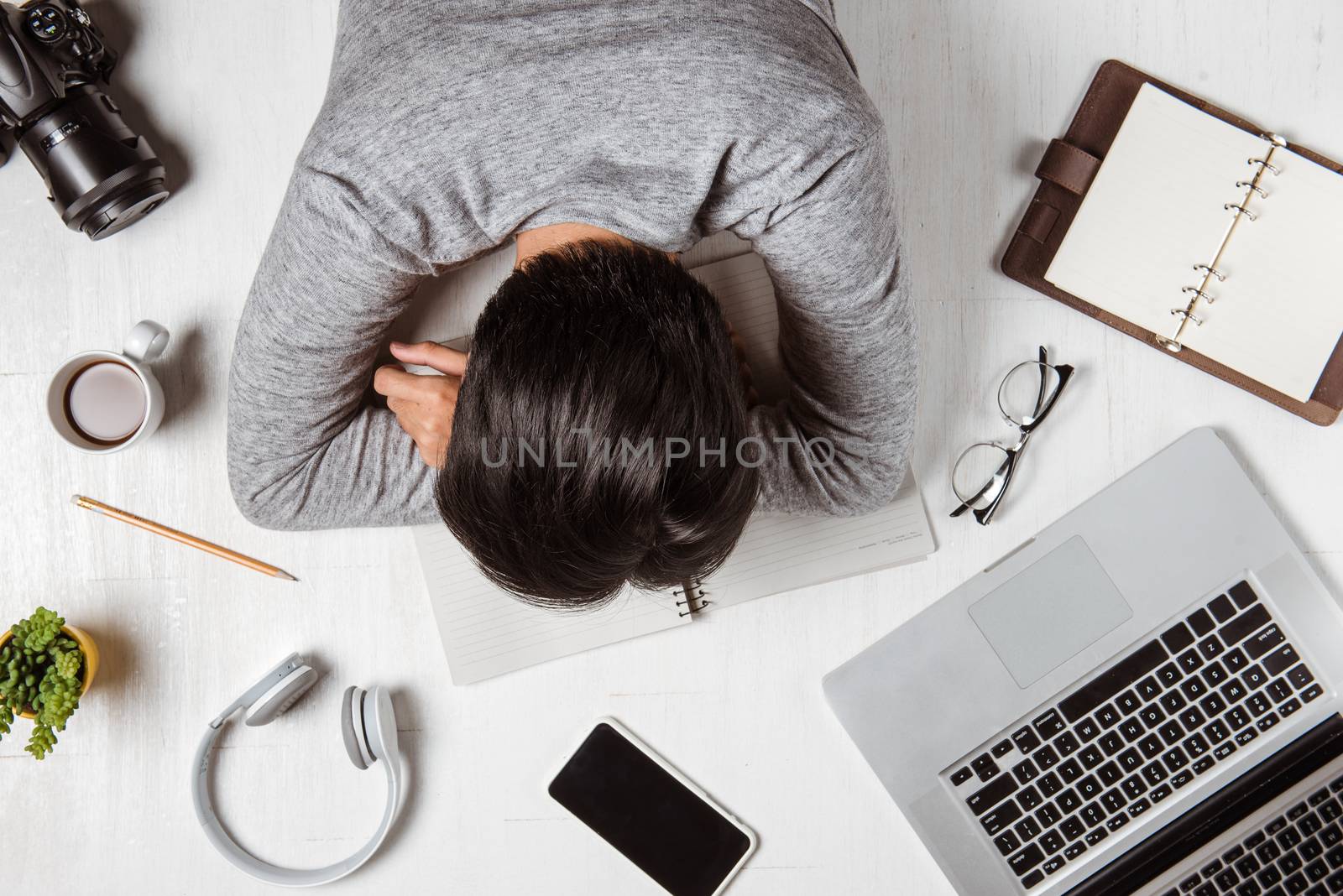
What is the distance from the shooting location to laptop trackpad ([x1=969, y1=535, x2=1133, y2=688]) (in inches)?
30.0

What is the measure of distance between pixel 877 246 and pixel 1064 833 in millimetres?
530

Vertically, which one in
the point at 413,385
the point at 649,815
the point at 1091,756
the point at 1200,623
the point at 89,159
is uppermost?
the point at 89,159

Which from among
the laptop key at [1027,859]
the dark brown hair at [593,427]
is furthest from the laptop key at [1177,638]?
the dark brown hair at [593,427]

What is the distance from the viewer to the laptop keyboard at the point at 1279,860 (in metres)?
0.72

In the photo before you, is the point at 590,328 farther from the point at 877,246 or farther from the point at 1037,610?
the point at 1037,610

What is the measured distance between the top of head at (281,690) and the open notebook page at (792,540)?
0.36 meters

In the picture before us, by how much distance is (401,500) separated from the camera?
2.46 feet

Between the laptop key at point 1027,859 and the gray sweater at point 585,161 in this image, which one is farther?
the laptop key at point 1027,859

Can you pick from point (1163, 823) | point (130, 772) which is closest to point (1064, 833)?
point (1163, 823)

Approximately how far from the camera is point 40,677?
0.74 m

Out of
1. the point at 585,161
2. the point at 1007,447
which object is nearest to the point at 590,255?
the point at 585,161

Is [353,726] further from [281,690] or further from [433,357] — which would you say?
[433,357]

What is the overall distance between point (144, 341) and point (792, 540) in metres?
0.59

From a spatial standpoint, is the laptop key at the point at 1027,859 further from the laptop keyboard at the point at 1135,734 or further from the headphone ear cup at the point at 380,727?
the headphone ear cup at the point at 380,727
